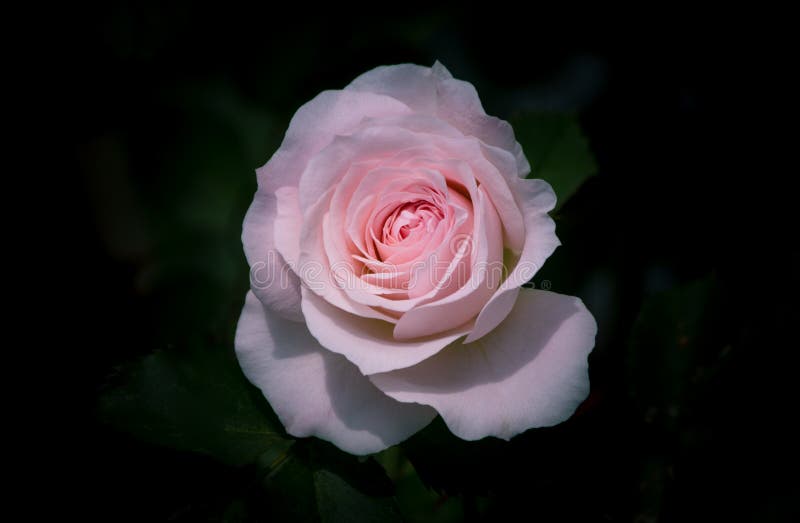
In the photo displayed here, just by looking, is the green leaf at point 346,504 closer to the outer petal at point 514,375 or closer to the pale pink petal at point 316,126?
the outer petal at point 514,375

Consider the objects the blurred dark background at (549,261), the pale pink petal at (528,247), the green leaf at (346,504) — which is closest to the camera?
the pale pink petal at (528,247)

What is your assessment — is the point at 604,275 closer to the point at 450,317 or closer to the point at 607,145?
the point at 607,145

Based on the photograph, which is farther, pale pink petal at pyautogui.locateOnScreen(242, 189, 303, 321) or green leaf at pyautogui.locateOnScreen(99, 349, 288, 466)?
green leaf at pyautogui.locateOnScreen(99, 349, 288, 466)

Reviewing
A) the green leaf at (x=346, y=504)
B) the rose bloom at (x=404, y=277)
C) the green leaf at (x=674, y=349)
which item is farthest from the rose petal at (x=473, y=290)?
the green leaf at (x=674, y=349)

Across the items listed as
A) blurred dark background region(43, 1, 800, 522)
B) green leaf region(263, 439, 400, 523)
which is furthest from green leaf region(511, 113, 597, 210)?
green leaf region(263, 439, 400, 523)

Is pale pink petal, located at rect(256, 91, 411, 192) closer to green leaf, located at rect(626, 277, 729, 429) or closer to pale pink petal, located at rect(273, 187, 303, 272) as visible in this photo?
pale pink petal, located at rect(273, 187, 303, 272)

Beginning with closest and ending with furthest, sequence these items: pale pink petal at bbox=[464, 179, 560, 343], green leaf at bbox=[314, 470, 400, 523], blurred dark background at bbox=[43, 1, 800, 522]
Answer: pale pink petal at bbox=[464, 179, 560, 343] < green leaf at bbox=[314, 470, 400, 523] < blurred dark background at bbox=[43, 1, 800, 522]
